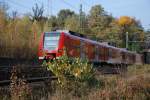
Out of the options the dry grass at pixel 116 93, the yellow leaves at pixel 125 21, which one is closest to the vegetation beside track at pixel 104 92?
the dry grass at pixel 116 93

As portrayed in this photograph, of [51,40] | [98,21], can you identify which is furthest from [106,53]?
[98,21]

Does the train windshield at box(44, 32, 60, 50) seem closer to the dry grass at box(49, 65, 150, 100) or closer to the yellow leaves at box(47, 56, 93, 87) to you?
the dry grass at box(49, 65, 150, 100)

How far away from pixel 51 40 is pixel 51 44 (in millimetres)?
325

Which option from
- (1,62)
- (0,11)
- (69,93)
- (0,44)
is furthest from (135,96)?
(0,11)

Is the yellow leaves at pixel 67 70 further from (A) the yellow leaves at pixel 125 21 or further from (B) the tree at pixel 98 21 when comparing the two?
(A) the yellow leaves at pixel 125 21

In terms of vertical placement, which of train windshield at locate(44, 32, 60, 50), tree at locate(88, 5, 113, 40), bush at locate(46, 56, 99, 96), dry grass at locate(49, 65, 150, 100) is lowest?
dry grass at locate(49, 65, 150, 100)

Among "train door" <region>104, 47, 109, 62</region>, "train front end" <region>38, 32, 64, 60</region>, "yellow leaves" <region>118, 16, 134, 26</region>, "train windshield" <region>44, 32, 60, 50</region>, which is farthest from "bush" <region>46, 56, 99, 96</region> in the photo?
"yellow leaves" <region>118, 16, 134, 26</region>

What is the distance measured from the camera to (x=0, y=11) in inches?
1543

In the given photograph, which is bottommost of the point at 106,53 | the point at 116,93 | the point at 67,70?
the point at 116,93

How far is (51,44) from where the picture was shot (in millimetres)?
28859

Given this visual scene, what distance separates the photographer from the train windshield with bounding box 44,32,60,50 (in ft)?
93.8

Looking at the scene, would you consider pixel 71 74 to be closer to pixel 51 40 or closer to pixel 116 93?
pixel 116 93

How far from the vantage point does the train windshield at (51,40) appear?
2858 cm

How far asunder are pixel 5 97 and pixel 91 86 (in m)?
3.41
